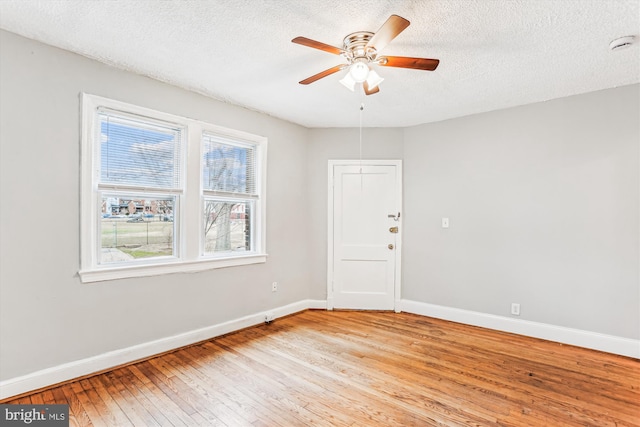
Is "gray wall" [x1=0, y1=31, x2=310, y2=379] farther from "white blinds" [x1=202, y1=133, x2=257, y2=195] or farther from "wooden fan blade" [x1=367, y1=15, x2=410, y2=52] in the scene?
"wooden fan blade" [x1=367, y1=15, x2=410, y2=52]

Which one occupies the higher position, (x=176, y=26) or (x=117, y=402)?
(x=176, y=26)

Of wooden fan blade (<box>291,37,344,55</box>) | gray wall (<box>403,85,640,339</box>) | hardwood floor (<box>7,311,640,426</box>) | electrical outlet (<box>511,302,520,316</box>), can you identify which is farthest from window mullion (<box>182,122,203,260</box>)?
electrical outlet (<box>511,302,520,316</box>)

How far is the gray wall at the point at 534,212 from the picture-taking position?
300cm

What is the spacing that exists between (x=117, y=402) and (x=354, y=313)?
2.77m

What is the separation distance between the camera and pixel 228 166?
3.60 m

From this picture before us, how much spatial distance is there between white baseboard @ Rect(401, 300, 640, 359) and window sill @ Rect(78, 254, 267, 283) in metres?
2.24

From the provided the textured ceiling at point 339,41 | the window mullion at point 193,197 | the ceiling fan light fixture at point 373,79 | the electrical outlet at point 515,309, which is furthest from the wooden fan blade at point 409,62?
the electrical outlet at point 515,309

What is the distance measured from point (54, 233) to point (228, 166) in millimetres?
1694

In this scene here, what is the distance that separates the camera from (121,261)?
276 cm

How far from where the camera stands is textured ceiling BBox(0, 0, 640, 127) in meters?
1.89

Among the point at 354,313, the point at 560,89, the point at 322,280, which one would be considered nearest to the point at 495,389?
the point at 354,313

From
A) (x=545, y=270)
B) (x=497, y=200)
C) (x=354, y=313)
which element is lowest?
(x=354, y=313)

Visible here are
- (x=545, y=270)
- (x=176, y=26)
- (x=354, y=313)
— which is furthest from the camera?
(x=354, y=313)

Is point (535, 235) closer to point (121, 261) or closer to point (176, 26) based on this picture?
point (176, 26)
